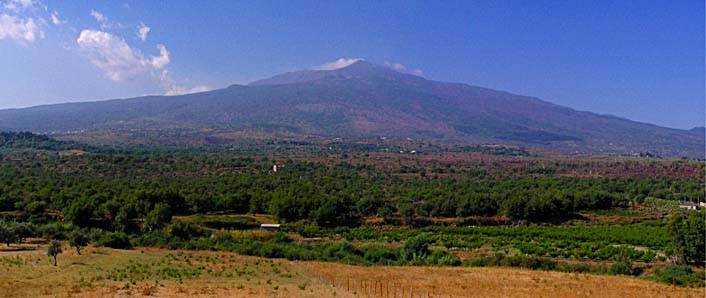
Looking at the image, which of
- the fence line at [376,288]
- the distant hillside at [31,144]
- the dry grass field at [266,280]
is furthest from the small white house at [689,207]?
the distant hillside at [31,144]

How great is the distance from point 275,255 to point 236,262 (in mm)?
3582

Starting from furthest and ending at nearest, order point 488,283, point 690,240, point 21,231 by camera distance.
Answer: point 21,231
point 690,240
point 488,283

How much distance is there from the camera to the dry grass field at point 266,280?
60.3 feet

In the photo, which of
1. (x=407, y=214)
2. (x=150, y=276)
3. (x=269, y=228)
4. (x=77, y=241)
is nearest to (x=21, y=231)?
(x=77, y=241)

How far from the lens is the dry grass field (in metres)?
18.4

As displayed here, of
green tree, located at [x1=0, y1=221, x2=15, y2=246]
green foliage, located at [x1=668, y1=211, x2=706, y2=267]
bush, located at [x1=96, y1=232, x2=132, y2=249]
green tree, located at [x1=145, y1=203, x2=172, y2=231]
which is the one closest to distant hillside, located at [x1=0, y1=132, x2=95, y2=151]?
green tree, located at [x1=145, y1=203, x2=172, y2=231]

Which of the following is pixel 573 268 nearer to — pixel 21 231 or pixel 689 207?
pixel 21 231

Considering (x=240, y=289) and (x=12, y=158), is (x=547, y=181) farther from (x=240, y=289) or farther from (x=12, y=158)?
(x=12, y=158)

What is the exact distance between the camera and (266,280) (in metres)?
21.1

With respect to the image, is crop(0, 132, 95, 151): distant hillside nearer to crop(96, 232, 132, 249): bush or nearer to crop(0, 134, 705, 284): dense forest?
crop(0, 134, 705, 284): dense forest

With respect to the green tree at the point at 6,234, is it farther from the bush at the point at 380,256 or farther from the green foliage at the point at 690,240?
the green foliage at the point at 690,240

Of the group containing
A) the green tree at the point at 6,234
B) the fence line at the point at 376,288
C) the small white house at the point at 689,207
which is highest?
the fence line at the point at 376,288

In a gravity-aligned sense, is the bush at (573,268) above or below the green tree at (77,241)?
below

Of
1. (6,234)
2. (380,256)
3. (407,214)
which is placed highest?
(6,234)
